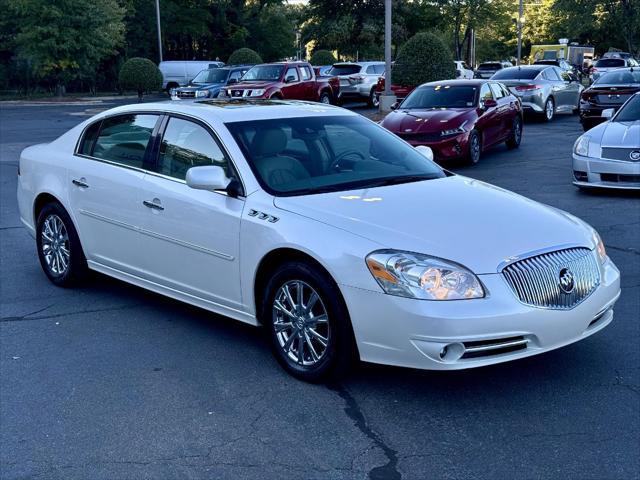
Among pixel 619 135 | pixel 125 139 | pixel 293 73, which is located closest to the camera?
pixel 125 139

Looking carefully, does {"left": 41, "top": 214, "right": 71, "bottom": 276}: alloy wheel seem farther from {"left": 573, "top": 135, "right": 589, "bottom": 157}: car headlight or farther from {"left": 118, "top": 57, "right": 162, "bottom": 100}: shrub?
{"left": 118, "top": 57, "right": 162, "bottom": 100}: shrub

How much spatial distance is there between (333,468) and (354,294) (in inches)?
40.1

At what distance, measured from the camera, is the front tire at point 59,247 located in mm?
6883

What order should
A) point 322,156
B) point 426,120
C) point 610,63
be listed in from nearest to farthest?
point 322,156, point 426,120, point 610,63

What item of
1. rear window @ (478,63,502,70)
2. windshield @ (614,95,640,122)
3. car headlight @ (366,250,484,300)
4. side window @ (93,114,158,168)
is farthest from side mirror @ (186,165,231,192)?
rear window @ (478,63,502,70)

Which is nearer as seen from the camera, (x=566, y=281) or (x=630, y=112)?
(x=566, y=281)

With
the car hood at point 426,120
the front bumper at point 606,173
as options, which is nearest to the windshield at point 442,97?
the car hood at point 426,120

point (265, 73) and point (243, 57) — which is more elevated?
point (243, 57)

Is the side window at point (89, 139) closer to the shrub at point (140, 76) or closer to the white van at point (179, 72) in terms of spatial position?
the shrub at point (140, 76)

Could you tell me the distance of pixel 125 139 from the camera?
6.48 meters

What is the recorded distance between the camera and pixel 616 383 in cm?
485

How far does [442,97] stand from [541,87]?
27.4 ft

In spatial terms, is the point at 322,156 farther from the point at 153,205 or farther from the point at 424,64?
the point at 424,64

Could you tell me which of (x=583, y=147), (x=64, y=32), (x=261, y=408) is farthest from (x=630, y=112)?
(x=64, y=32)
